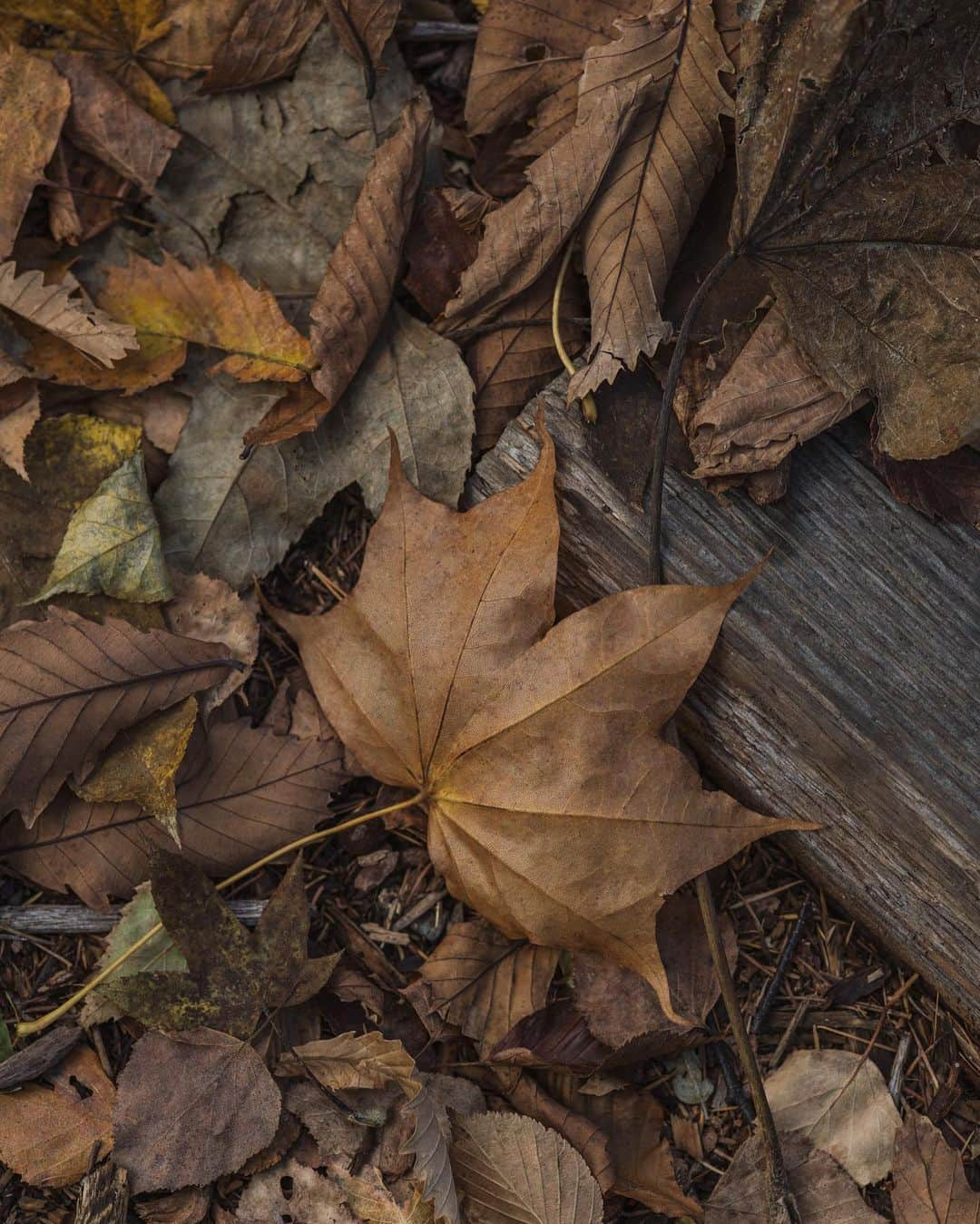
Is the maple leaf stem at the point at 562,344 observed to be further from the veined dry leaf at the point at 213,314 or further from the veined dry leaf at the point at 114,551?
the veined dry leaf at the point at 114,551

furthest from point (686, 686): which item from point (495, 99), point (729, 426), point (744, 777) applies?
point (495, 99)

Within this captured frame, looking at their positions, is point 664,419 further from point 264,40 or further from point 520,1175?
point 520,1175

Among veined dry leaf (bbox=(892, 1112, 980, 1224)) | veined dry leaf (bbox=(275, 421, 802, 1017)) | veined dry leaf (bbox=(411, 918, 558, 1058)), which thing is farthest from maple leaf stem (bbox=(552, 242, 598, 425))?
veined dry leaf (bbox=(892, 1112, 980, 1224))

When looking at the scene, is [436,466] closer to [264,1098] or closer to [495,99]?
[495,99]

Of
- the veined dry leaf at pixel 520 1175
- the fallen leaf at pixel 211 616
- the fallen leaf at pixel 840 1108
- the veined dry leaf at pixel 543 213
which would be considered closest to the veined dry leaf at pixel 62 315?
the fallen leaf at pixel 211 616

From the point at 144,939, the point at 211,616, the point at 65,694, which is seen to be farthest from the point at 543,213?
the point at 144,939

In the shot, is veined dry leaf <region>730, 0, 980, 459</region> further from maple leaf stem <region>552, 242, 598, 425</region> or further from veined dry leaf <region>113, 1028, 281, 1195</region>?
veined dry leaf <region>113, 1028, 281, 1195</region>
